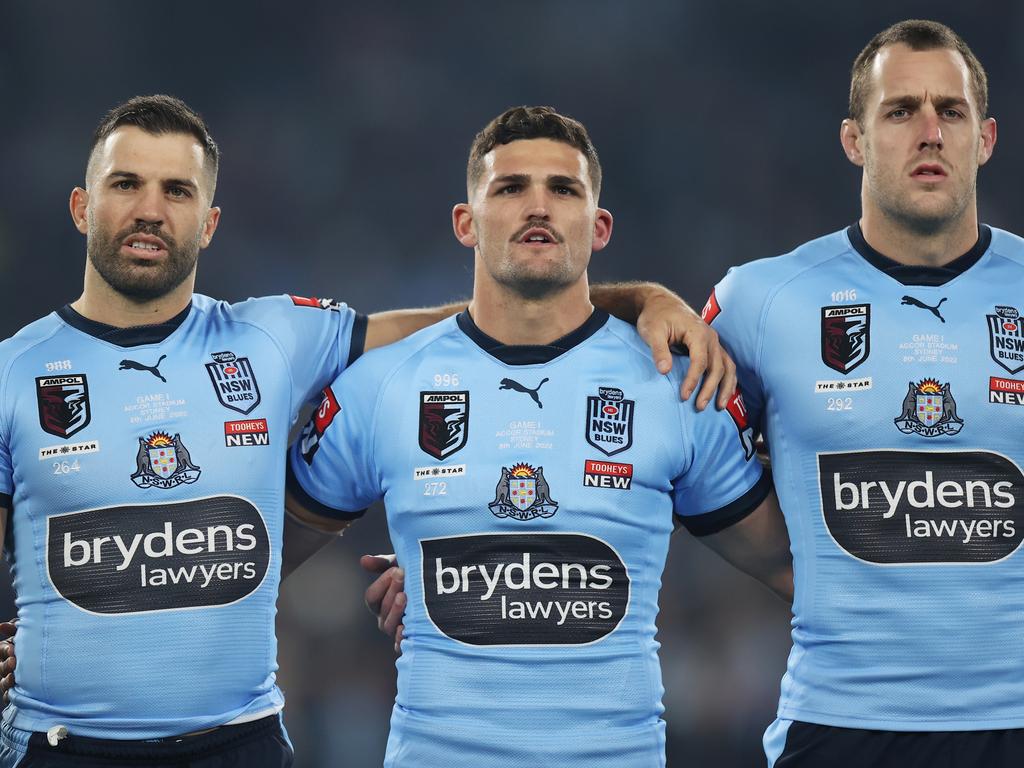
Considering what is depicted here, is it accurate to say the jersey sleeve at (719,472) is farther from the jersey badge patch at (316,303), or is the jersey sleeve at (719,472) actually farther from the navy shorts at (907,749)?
the jersey badge patch at (316,303)

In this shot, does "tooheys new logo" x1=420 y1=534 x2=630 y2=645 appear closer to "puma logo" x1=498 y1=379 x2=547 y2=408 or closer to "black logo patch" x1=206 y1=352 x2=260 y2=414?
"puma logo" x1=498 y1=379 x2=547 y2=408

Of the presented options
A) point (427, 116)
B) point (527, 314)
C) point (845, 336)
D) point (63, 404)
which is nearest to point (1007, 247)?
point (845, 336)

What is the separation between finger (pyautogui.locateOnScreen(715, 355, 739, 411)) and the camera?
134 inches

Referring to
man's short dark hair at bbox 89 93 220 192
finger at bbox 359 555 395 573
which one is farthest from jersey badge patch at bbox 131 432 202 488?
man's short dark hair at bbox 89 93 220 192

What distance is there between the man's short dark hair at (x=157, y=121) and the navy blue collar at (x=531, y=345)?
3.00ft

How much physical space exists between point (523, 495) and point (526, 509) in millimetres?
39

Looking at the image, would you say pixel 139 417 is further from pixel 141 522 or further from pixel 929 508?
pixel 929 508

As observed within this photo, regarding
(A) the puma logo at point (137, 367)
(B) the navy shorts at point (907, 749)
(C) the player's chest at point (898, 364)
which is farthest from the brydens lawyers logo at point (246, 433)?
(B) the navy shorts at point (907, 749)

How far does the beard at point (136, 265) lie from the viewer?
11.4 ft

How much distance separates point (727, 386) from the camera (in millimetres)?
3412

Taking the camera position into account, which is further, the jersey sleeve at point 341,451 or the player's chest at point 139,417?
→ the jersey sleeve at point 341,451

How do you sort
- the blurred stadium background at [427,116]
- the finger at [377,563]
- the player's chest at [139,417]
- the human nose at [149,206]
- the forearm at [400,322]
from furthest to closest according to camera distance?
the blurred stadium background at [427,116] → the forearm at [400,322] → the finger at [377,563] → the human nose at [149,206] → the player's chest at [139,417]

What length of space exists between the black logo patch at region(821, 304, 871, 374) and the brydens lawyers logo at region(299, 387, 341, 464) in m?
1.38

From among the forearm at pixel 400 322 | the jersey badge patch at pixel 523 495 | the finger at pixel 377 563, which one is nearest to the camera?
the jersey badge patch at pixel 523 495
